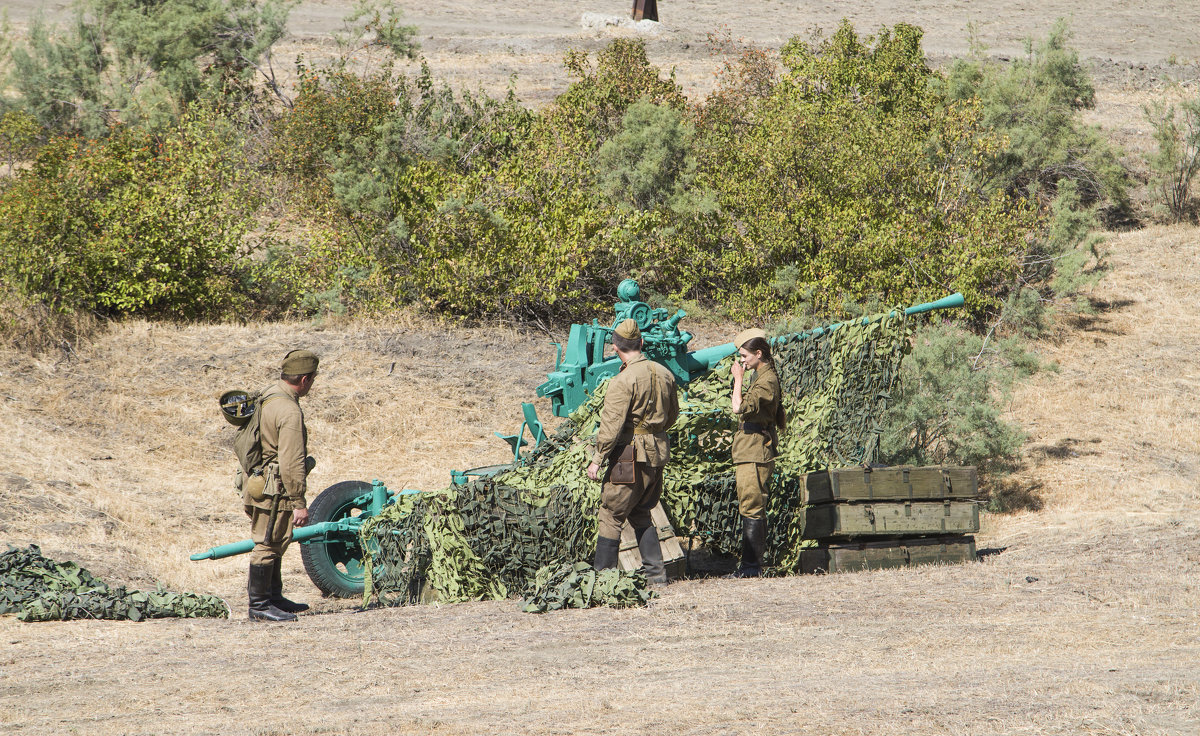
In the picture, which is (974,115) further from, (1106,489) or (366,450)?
(366,450)

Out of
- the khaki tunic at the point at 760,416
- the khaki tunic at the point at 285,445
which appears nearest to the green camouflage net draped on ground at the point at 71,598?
the khaki tunic at the point at 285,445

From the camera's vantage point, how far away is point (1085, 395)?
53.8ft

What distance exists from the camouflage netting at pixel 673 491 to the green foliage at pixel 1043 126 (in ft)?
43.2

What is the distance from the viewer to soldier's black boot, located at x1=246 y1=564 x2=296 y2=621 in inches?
290

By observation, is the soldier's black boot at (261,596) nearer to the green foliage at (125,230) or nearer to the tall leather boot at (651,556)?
the tall leather boot at (651,556)

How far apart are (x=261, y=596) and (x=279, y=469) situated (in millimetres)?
864

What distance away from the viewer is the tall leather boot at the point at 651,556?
26.1 ft

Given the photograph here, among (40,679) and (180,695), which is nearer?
(180,695)

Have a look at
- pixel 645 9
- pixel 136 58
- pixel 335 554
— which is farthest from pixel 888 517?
pixel 645 9

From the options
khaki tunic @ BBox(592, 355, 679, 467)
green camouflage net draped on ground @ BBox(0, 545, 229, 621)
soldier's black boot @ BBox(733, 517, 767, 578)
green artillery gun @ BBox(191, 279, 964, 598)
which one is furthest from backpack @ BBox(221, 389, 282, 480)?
soldier's black boot @ BBox(733, 517, 767, 578)

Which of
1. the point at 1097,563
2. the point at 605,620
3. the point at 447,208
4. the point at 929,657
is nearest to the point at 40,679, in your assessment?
the point at 605,620

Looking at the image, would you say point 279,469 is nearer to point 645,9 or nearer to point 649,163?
point 649,163

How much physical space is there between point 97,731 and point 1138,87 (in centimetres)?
3515

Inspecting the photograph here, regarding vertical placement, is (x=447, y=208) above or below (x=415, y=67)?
below
